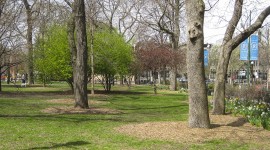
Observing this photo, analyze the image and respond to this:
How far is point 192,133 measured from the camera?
913cm

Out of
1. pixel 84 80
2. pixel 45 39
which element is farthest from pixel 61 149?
pixel 45 39

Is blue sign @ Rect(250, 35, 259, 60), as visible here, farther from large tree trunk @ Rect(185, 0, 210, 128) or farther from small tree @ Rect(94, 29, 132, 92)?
large tree trunk @ Rect(185, 0, 210, 128)

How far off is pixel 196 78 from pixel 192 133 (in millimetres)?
1493

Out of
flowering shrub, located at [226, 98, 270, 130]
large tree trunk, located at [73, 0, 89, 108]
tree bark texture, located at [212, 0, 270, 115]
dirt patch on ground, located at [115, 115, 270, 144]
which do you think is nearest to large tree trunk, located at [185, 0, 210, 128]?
dirt patch on ground, located at [115, 115, 270, 144]

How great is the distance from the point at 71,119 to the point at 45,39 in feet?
63.6

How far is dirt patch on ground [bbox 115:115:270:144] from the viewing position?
8610 mm

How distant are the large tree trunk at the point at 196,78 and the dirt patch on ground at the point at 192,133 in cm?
33

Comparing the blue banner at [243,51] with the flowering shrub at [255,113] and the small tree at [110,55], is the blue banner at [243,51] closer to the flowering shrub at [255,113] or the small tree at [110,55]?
the flowering shrub at [255,113]

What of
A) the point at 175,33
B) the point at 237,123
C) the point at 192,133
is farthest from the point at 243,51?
the point at 175,33

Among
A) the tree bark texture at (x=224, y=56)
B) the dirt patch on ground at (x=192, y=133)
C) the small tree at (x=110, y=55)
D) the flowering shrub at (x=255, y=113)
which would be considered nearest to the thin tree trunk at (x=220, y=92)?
the tree bark texture at (x=224, y=56)

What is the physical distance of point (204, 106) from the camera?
9758 mm

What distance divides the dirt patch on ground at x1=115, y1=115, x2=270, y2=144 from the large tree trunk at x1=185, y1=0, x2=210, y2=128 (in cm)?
33

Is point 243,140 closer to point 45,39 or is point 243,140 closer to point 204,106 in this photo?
point 204,106

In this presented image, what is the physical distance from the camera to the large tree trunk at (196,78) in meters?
9.75
